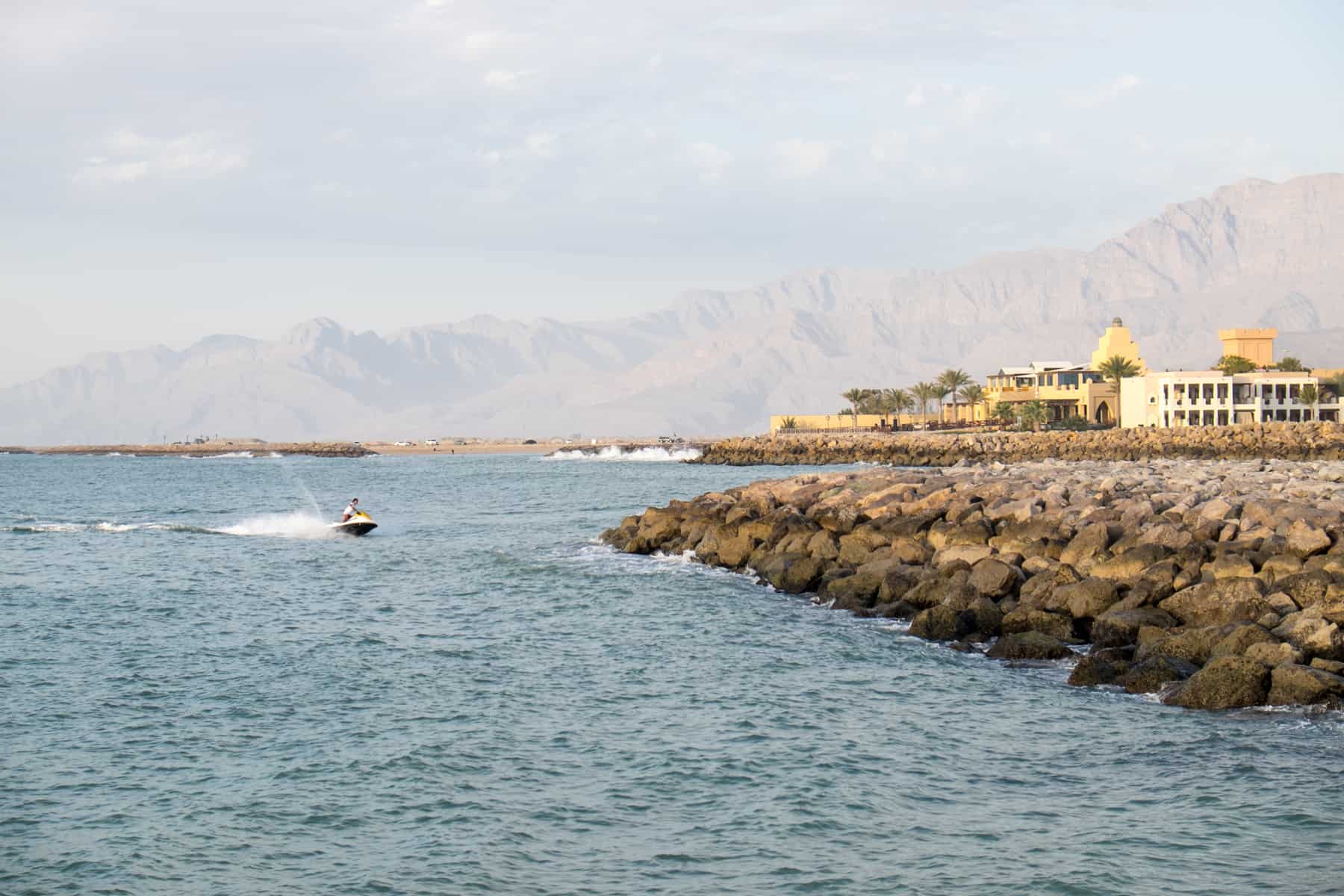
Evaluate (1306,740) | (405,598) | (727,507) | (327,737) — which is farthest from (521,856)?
(727,507)

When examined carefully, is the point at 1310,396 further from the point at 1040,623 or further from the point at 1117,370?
the point at 1040,623

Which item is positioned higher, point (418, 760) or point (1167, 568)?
point (1167, 568)

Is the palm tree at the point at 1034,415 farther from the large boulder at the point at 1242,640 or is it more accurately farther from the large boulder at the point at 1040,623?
the large boulder at the point at 1242,640

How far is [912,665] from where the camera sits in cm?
1945

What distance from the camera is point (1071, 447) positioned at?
80750mm

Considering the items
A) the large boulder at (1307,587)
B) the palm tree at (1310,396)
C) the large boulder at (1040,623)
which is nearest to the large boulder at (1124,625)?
the large boulder at (1040,623)

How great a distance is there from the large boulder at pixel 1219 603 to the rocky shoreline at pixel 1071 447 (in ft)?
164

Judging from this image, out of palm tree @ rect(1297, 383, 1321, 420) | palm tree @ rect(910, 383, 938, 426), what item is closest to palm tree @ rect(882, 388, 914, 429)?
palm tree @ rect(910, 383, 938, 426)

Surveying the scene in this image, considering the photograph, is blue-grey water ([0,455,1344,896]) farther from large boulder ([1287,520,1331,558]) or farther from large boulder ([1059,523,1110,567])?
large boulder ([1287,520,1331,558])

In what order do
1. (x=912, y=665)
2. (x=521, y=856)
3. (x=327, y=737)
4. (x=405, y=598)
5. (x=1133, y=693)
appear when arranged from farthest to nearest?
(x=405, y=598) → (x=912, y=665) → (x=1133, y=693) → (x=327, y=737) → (x=521, y=856)

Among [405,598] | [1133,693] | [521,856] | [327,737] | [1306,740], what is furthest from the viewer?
[405,598]

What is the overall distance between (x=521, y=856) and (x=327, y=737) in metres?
5.14

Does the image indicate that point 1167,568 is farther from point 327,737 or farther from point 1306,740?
point 327,737

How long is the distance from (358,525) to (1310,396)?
262 feet
